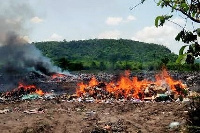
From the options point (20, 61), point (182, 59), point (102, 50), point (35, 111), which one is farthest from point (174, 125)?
point (102, 50)

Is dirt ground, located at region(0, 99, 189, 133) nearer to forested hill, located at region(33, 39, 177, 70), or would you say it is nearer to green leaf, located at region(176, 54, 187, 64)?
green leaf, located at region(176, 54, 187, 64)

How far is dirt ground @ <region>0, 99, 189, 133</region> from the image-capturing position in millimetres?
8938

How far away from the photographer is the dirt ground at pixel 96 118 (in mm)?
8938

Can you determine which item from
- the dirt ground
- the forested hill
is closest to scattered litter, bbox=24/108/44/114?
the dirt ground

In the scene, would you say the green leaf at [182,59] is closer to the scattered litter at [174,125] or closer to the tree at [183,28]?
the tree at [183,28]

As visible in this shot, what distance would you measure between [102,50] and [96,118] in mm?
103943

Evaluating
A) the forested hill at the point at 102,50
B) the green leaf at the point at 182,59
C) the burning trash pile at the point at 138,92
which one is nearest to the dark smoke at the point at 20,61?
the burning trash pile at the point at 138,92

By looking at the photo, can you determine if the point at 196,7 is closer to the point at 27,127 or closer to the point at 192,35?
the point at 192,35

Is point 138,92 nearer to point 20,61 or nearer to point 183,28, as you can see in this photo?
point 183,28

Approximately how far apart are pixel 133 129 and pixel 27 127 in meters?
2.95

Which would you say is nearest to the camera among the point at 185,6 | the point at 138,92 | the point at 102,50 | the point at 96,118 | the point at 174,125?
the point at 185,6

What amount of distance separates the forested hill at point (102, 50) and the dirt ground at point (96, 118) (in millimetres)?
86540

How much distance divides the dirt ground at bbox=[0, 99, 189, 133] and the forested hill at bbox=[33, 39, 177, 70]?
3407 inches

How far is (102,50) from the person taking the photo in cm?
11400
